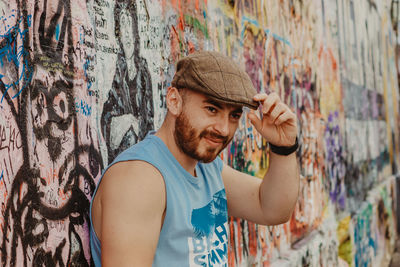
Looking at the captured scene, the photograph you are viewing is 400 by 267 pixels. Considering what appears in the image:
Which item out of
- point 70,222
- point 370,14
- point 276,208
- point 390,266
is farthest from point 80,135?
point 370,14

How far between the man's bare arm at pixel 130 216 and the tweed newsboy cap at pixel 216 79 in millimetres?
441

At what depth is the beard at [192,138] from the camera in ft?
6.18

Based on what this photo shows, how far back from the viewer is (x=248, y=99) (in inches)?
75.7

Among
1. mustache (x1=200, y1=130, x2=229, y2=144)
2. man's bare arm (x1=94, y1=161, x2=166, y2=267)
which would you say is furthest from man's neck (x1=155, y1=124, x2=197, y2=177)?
man's bare arm (x1=94, y1=161, x2=166, y2=267)

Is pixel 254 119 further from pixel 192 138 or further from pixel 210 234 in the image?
pixel 210 234

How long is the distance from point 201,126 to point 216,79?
0.21 meters

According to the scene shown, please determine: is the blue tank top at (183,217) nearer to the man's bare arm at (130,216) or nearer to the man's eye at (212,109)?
the man's bare arm at (130,216)

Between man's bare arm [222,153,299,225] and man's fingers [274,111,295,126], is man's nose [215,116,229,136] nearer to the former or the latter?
man's fingers [274,111,295,126]

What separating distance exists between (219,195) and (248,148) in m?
1.59

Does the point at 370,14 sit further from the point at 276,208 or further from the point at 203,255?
the point at 203,255

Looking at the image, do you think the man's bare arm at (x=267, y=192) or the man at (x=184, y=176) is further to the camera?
the man's bare arm at (x=267, y=192)

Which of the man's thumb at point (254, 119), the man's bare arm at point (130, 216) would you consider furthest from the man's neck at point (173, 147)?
the man's thumb at point (254, 119)

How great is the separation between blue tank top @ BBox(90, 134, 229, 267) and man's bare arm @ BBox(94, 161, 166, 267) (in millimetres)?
88

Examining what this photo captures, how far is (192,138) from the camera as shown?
189cm
